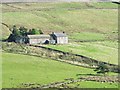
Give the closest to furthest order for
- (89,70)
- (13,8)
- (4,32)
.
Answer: (89,70) < (4,32) < (13,8)

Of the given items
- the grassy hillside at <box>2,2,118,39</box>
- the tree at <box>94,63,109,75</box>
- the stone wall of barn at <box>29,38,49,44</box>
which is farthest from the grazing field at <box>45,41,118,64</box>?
the grassy hillside at <box>2,2,118,39</box>

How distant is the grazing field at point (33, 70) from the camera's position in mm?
53728

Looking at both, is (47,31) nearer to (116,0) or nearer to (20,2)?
(20,2)

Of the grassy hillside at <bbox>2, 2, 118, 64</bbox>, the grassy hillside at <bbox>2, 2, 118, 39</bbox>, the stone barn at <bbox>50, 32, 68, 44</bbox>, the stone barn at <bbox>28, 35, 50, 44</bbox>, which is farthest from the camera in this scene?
the grassy hillside at <bbox>2, 2, 118, 39</bbox>

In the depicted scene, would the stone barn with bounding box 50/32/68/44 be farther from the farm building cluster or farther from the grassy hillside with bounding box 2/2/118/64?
the grassy hillside with bounding box 2/2/118/64

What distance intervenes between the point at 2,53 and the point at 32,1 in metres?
43.1

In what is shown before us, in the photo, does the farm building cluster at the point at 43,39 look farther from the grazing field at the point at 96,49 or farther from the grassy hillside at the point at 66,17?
the grassy hillside at the point at 66,17

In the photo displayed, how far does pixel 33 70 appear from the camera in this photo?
58.3 metres

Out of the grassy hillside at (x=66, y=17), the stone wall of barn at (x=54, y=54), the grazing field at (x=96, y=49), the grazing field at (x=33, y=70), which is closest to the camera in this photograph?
the grazing field at (x=33, y=70)

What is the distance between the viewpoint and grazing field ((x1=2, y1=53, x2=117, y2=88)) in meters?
53.7

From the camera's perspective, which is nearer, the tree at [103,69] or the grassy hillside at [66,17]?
the tree at [103,69]

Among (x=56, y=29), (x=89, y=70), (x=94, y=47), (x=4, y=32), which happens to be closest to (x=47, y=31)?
(x=56, y=29)

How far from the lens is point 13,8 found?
100000 mm

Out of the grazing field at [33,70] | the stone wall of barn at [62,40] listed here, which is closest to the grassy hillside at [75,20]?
the stone wall of barn at [62,40]
